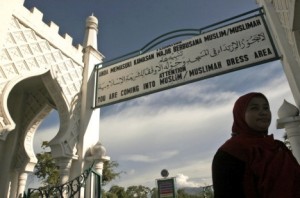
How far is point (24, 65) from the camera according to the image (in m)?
5.36

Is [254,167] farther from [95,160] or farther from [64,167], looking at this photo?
[64,167]

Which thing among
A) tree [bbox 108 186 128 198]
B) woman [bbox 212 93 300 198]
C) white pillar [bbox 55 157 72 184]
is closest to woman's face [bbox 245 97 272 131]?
woman [bbox 212 93 300 198]

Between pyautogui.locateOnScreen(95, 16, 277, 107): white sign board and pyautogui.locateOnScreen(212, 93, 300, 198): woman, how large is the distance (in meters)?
3.93

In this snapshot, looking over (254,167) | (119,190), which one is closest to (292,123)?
(254,167)

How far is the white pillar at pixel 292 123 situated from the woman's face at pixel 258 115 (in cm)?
259

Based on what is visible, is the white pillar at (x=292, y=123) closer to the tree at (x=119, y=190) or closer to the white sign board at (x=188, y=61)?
the white sign board at (x=188, y=61)

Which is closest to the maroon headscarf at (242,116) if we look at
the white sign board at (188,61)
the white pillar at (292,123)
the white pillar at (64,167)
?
the white pillar at (292,123)

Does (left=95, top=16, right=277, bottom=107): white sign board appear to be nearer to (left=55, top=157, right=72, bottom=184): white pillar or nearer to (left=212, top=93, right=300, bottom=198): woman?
(left=55, top=157, right=72, bottom=184): white pillar

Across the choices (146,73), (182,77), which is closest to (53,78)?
(146,73)

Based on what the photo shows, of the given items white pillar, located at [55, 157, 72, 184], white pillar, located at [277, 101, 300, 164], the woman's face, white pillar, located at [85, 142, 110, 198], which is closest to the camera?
the woman's face

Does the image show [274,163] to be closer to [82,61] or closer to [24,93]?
[82,61]

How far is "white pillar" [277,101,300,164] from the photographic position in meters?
3.64

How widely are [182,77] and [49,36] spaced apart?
335 cm

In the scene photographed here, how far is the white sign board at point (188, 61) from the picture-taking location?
5.12m
